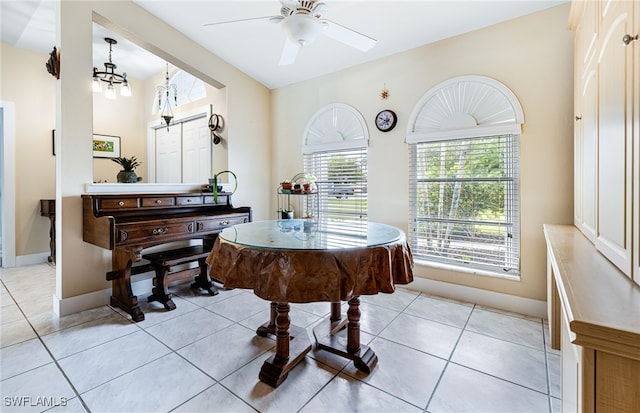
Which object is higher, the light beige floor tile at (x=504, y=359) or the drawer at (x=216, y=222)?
the drawer at (x=216, y=222)

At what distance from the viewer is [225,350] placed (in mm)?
2002

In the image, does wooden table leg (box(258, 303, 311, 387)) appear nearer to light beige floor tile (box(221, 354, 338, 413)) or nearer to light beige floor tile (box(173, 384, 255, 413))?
light beige floor tile (box(221, 354, 338, 413))

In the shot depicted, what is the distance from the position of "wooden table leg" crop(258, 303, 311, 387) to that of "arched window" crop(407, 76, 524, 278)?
193 centimetres

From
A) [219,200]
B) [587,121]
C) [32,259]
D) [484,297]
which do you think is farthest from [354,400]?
[32,259]

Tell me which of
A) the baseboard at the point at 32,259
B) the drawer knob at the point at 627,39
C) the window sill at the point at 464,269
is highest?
the drawer knob at the point at 627,39

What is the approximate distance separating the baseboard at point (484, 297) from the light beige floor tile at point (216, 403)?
88.8 inches

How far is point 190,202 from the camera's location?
3.22m

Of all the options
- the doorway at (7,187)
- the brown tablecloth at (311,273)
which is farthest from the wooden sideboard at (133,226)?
the doorway at (7,187)

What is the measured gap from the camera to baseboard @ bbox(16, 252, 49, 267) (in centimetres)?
398

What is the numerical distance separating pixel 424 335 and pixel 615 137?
1.72 m

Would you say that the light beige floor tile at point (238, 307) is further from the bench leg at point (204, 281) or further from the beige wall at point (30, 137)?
the beige wall at point (30, 137)

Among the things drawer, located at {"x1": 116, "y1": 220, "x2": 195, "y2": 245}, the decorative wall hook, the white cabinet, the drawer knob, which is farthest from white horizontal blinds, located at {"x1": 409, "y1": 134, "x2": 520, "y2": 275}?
the decorative wall hook

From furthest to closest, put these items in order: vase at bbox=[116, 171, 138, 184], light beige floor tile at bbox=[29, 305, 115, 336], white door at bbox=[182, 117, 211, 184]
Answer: white door at bbox=[182, 117, 211, 184] → vase at bbox=[116, 171, 138, 184] → light beige floor tile at bbox=[29, 305, 115, 336]

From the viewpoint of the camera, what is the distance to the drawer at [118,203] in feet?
8.25
